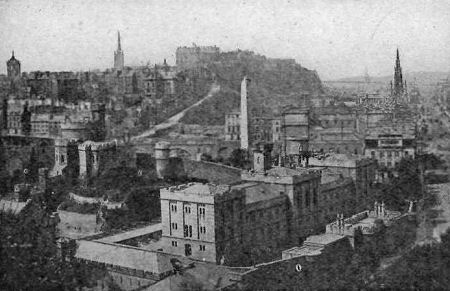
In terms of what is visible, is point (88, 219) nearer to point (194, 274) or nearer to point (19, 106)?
point (194, 274)

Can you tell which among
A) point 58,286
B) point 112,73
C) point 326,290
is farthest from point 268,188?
point 112,73

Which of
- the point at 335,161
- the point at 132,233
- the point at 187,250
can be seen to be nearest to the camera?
the point at 187,250

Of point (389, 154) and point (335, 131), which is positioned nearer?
point (389, 154)

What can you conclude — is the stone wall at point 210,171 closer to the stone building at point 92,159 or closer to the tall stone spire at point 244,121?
the stone building at point 92,159

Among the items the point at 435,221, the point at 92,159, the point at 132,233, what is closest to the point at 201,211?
the point at 132,233

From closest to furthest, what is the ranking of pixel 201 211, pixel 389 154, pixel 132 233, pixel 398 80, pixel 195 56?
pixel 201 211, pixel 132 233, pixel 398 80, pixel 389 154, pixel 195 56

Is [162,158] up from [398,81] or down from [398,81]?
down

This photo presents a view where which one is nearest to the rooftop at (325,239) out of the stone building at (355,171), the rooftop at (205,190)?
the rooftop at (205,190)

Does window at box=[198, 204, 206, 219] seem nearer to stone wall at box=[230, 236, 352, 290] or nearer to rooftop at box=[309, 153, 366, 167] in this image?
stone wall at box=[230, 236, 352, 290]

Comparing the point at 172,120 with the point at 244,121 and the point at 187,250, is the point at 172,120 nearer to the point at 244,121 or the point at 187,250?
the point at 244,121
